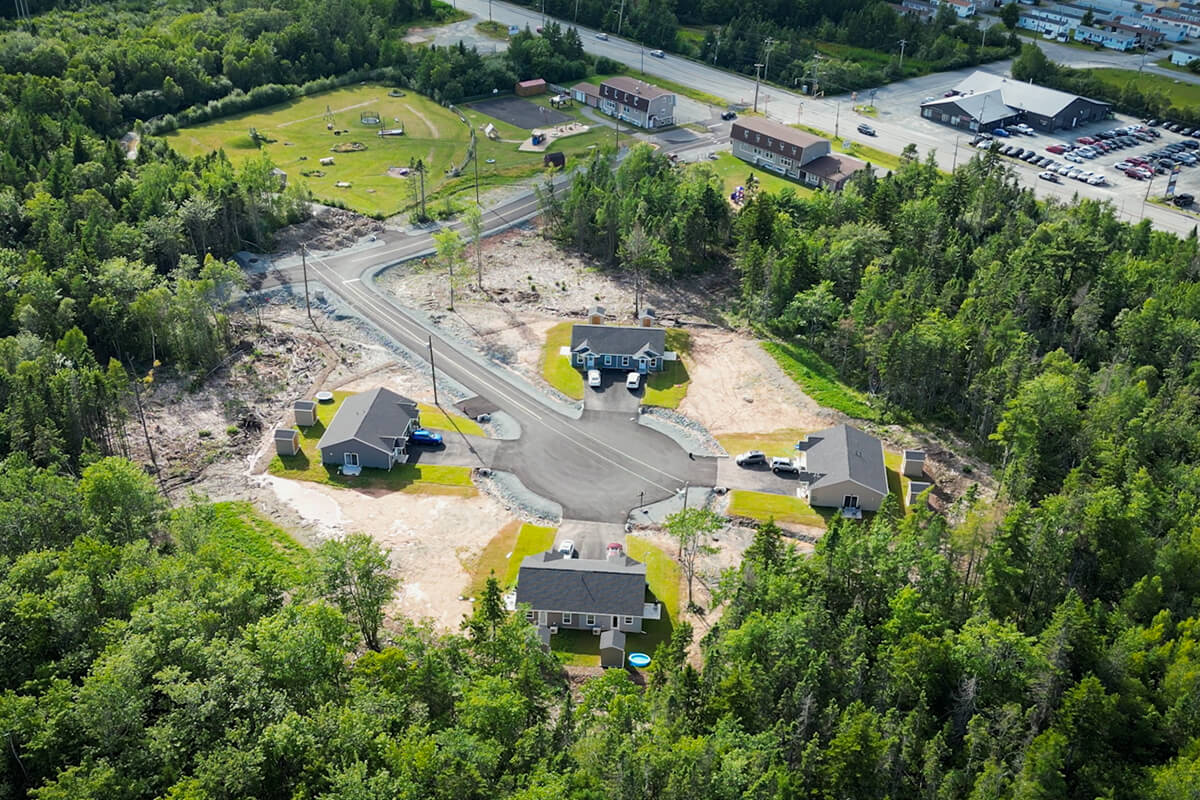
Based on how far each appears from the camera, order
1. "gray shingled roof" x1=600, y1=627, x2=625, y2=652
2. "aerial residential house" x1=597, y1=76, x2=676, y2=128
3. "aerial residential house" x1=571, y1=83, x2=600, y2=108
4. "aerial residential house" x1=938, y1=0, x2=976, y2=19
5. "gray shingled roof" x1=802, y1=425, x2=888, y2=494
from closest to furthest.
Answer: "gray shingled roof" x1=600, y1=627, x2=625, y2=652
"gray shingled roof" x1=802, y1=425, x2=888, y2=494
"aerial residential house" x1=597, y1=76, x2=676, y2=128
"aerial residential house" x1=571, y1=83, x2=600, y2=108
"aerial residential house" x1=938, y1=0, x2=976, y2=19

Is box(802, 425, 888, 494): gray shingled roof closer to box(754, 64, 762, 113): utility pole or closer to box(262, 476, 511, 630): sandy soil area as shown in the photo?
box(262, 476, 511, 630): sandy soil area

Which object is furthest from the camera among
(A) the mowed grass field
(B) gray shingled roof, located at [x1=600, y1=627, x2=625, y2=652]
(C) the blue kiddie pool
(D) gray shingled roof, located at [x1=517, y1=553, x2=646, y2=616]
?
(A) the mowed grass field

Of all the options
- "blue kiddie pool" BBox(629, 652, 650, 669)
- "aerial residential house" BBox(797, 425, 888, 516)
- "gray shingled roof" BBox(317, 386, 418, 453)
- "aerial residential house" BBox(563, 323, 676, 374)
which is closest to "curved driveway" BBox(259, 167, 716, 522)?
"aerial residential house" BBox(563, 323, 676, 374)

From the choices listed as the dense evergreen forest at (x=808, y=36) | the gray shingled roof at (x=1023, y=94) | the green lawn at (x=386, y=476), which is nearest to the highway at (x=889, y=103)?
the dense evergreen forest at (x=808, y=36)

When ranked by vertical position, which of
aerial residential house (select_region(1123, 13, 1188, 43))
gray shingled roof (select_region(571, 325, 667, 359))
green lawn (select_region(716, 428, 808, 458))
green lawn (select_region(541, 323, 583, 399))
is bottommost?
green lawn (select_region(716, 428, 808, 458))

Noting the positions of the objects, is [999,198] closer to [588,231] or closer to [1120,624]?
[588,231]

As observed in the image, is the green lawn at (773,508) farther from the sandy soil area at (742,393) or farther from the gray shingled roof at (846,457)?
the sandy soil area at (742,393)

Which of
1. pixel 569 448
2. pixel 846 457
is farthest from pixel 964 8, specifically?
pixel 569 448

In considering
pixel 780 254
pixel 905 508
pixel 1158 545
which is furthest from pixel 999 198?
pixel 1158 545
